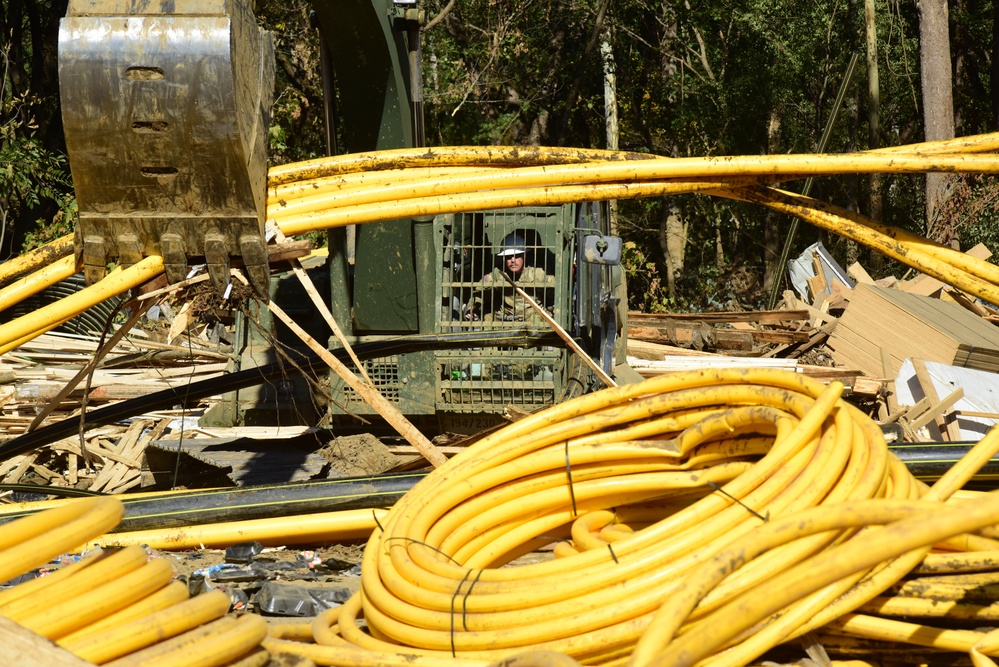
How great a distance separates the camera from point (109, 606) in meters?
2.59

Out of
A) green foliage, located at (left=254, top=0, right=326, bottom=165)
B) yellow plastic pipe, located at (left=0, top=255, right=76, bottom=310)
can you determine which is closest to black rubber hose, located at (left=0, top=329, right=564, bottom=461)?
yellow plastic pipe, located at (left=0, top=255, right=76, bottom=310)

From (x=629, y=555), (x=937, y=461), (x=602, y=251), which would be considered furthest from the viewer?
(x=602, y=251)

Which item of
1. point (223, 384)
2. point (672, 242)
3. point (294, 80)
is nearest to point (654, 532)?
point (223, 384)

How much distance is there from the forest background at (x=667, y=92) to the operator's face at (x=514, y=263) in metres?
10.7

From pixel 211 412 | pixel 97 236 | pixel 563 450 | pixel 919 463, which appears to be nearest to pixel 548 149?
pixel 563 450

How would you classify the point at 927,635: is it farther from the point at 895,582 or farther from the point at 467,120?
the point at 467,120

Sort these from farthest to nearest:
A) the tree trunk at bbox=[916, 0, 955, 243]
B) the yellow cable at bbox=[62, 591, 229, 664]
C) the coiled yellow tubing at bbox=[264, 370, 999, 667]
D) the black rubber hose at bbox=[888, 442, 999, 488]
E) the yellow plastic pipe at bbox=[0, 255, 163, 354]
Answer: the tree trunk at bbox=[916, 0, 955, 243]
the black rubber hose at bbox=[888, 442, 999, 488]
the yellow plastic pipe at bbox=[0, 255, 163, 354]
the coiled yellow tubing at bbox=[264, 370, 999, 667]
the yellow cable at bbox=[62, 591, 229, 664]

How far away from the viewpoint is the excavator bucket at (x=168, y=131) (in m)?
3.34

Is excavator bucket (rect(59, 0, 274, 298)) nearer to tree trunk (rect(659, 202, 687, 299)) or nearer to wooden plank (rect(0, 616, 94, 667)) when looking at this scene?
wooden plank (rect(0, 616, 94, 667))

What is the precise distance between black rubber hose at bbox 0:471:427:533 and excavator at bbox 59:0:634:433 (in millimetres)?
526

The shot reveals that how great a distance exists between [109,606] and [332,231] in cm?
564

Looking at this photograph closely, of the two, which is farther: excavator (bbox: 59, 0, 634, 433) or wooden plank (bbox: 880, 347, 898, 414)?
wooden plank (bbox: 880, 347, 898, 414)

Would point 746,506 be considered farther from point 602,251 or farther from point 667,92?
point 667,92

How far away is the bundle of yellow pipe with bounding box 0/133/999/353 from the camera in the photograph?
13.0 ft
